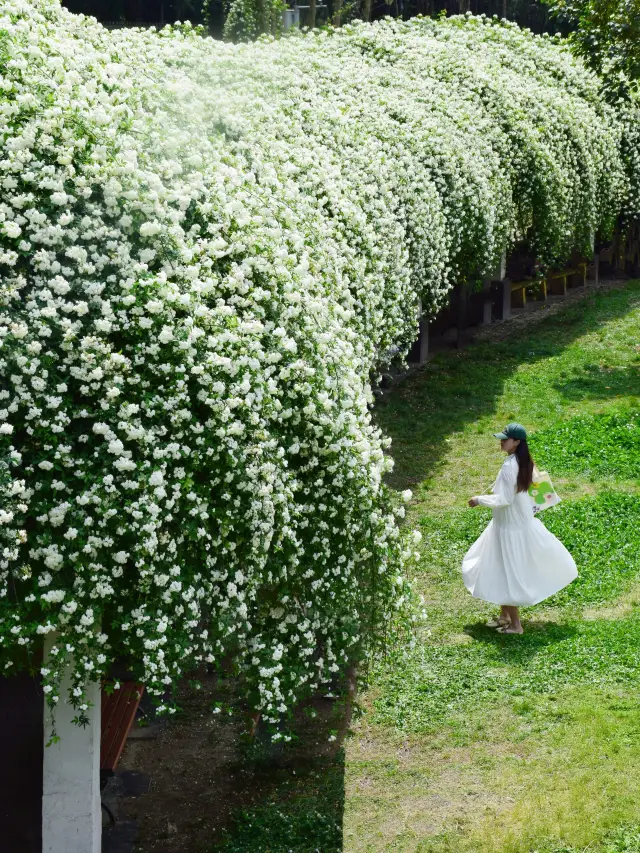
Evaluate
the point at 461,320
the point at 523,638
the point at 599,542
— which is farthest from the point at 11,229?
the point at 461,320

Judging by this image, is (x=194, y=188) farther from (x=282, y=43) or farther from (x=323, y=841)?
(x=282, y=43)

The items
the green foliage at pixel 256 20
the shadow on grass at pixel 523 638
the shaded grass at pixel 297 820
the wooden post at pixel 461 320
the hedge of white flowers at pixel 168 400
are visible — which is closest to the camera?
the hedge of white flowers at pixel 168 400

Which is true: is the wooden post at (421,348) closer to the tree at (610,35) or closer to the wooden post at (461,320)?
the wooden post at (461,320)

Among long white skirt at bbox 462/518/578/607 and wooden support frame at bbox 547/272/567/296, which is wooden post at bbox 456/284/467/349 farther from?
long white skirt at bbox 462/518/578/607

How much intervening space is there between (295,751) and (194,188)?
183 inches

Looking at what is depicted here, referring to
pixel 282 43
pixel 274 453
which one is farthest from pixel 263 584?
pixel 282 43

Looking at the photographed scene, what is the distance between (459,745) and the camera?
356 inches

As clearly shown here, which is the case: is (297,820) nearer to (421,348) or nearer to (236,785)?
(236,785)

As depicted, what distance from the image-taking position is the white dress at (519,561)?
1083 centimetres

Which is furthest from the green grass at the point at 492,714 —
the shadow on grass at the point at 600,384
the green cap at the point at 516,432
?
the shadow on grass at the point at 600,384

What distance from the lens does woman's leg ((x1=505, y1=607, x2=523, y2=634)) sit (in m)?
10.9

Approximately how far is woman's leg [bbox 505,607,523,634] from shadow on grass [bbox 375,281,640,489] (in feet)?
14.4

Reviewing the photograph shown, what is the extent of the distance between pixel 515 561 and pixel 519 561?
0.04 m

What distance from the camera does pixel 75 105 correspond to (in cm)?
709
